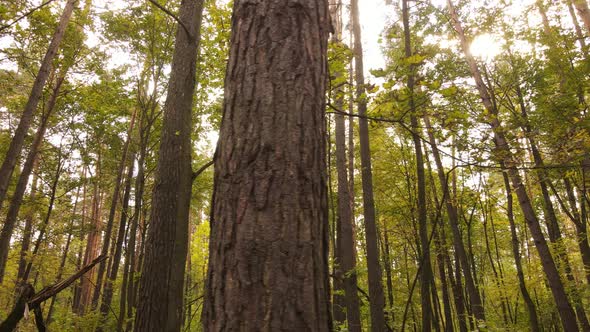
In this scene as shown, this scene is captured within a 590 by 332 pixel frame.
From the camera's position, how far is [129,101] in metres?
9.61

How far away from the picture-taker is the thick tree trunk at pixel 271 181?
40.1 inches

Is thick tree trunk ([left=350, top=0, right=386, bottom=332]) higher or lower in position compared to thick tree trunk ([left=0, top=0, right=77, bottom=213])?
lower

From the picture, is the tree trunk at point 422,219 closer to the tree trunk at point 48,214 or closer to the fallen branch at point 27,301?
the fallen branch at point 27,301

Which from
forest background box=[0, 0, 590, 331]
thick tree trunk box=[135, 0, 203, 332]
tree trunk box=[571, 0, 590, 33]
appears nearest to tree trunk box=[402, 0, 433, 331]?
forest background box=[0, 0, 590, 331]

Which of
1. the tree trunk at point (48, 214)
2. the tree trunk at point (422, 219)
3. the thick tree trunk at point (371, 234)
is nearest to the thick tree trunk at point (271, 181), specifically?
the tree trunk at point (422, 219)

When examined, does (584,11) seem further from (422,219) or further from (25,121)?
(25,121)

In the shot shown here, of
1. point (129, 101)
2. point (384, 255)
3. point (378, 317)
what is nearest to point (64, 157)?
point (129, 101)

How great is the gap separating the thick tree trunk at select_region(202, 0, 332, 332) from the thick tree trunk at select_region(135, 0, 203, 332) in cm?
276

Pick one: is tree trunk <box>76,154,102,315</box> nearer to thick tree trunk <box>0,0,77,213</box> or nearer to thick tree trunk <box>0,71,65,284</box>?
thick tree trunk <box>0,71,65,284</box>

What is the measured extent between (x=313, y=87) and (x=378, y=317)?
5926 millimetres

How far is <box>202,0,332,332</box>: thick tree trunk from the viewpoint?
1.02m

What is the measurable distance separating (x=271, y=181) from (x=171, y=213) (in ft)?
11.7

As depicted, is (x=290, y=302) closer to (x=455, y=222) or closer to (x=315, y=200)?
(x=315, y=200)

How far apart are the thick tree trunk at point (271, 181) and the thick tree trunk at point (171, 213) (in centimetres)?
276
